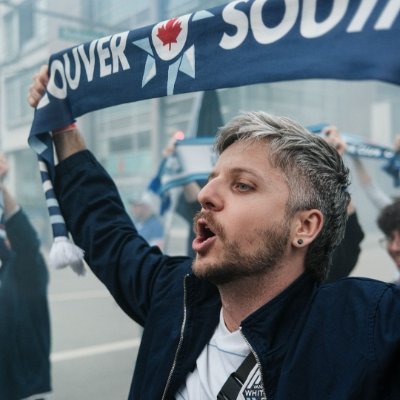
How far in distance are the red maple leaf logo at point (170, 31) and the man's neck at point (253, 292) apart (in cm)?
62

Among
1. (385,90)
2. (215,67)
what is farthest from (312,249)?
(385,90)

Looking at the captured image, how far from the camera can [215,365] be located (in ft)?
3.68

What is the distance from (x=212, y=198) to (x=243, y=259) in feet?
0.50

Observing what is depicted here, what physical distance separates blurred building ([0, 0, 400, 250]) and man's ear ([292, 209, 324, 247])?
1577mm

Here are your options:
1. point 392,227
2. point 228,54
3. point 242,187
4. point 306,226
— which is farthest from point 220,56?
point 392,227

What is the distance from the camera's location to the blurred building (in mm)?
2414

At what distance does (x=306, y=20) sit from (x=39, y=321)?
5.66 feet

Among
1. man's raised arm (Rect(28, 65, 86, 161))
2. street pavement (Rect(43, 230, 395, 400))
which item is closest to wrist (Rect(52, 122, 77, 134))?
man's raised arm (Rect(28, 65, 86, 161))

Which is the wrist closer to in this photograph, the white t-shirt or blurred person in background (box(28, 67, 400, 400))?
blurred person in background (box(28, 67, 400, 400))

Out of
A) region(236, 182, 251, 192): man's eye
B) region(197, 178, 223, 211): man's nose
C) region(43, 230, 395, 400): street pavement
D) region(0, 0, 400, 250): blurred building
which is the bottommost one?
region(43, 230, 395, 400): street pavement

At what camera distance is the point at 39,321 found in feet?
7.25

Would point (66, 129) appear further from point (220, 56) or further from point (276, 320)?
point (276, 320)

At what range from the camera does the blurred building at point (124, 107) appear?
95.0 inches

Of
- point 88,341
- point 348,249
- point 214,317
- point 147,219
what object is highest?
point 147,219
